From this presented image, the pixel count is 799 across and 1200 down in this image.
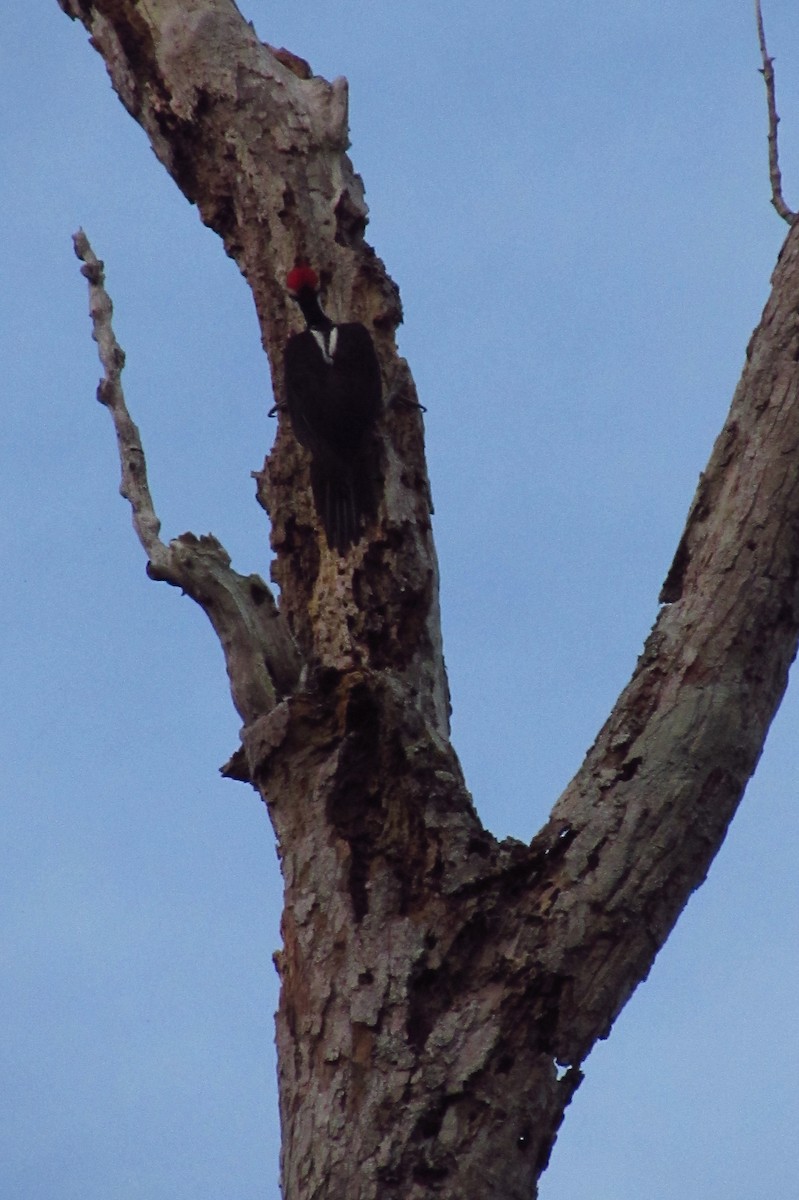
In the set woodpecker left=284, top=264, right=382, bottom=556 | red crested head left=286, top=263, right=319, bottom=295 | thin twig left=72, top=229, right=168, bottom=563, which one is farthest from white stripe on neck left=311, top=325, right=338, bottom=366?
thin twig left=72, top=229, right=168, bottom=563

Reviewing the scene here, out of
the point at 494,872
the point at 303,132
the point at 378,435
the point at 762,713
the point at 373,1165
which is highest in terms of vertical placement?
the point at 303,132

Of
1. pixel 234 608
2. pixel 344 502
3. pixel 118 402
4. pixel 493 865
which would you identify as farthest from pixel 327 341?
pixel 493 865

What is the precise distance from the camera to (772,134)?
3242 mm

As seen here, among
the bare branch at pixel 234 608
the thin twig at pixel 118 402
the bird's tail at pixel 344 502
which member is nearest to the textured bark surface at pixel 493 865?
the bare branch at pixel 234 608

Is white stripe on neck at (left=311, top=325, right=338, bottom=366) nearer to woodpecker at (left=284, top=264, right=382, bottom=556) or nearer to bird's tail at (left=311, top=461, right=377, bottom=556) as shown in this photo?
woodpecker at (left=284, top=264, right=382, bottom=556)

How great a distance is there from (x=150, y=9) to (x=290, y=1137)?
3.21m

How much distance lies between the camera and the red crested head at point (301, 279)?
3.93 metres

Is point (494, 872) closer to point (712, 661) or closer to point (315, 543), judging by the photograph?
point (712, 661)

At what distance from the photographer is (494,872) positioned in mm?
2748

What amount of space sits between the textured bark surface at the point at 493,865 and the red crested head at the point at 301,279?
1.05 metres

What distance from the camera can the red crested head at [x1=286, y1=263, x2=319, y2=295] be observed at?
3926mm

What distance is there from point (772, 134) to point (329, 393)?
1254mm

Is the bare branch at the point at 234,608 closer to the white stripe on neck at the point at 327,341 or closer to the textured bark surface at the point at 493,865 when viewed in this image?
the textured bark surface at the point at 493,865

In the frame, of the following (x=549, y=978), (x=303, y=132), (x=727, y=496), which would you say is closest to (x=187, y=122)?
(x=303, y=132)
